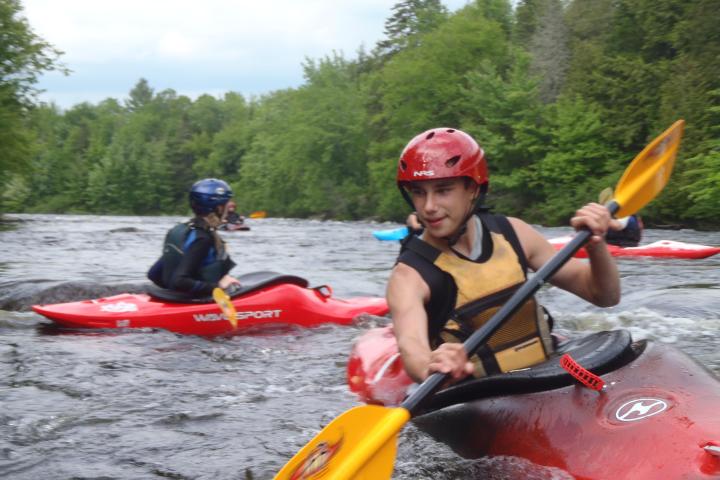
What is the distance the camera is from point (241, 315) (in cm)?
711

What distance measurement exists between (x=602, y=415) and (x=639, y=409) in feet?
0.37

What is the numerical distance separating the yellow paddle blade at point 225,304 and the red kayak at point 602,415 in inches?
145

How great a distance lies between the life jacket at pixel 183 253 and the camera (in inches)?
271

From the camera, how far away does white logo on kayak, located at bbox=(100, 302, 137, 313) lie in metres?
6.92

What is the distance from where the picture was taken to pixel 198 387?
16.8ft

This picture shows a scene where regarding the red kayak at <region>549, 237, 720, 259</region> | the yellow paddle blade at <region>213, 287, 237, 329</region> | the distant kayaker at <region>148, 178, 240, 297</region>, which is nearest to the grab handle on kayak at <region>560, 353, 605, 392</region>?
the yellow paddle blade at <region>213, 287, 237, 329</region>

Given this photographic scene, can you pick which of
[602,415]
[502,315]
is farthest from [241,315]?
[602,415]

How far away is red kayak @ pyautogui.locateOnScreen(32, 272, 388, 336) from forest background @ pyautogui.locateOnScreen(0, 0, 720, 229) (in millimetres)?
17138

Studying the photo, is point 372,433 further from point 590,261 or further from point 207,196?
point 207,196

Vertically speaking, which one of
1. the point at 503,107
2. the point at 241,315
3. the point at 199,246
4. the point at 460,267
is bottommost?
the point at 241,315

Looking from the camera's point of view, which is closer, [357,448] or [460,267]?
[357,448]

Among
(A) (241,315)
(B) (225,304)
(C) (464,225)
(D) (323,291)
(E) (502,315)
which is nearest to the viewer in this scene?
(E) (502,315)

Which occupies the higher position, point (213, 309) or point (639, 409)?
point (639, 409)

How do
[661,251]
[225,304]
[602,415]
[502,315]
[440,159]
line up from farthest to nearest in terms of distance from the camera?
[661,251]
[225,304]
[440,159]
[502,315]
[602,415]
